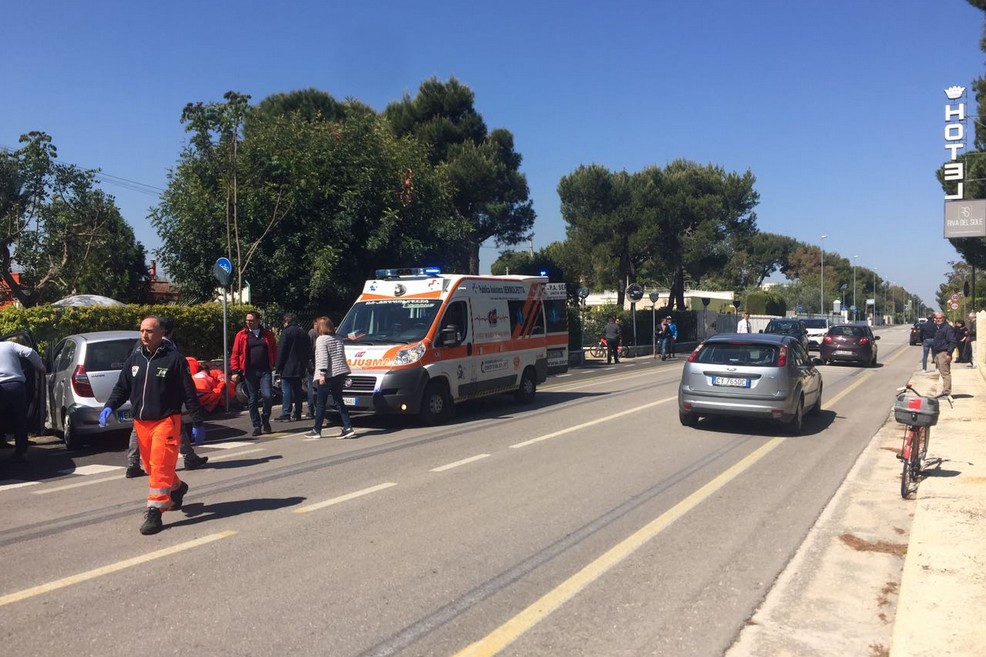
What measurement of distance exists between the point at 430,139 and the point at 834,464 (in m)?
26.3

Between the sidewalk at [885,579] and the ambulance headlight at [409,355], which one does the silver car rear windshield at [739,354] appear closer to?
the sidewalk at [885,579]

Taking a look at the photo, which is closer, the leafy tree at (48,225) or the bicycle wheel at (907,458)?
the bicycle wheel at (907,458)

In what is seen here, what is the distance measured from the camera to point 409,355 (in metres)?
12.2

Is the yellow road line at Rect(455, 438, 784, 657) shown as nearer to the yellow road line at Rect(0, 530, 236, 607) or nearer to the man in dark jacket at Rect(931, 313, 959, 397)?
the yellow road line at Rect(0, 530, 236, 607)

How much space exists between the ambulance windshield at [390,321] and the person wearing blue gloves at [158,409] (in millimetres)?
5922

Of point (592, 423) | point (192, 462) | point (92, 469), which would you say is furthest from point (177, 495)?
point (592, 423)

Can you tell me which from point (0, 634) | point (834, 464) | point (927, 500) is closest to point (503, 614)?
point (0, 634)

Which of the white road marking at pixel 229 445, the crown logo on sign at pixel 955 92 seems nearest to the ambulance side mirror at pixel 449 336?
the white road marking at pixel 229 445

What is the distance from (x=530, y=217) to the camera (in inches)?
1395

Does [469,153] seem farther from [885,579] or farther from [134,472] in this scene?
[885,579]

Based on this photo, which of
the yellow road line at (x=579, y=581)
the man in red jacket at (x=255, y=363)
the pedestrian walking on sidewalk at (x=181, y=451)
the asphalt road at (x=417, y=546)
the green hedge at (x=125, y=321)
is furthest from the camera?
the green hedge at (x=125, y=321)

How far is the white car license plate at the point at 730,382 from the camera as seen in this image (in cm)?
1152

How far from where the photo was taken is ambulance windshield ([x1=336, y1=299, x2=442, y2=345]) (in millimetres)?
12766

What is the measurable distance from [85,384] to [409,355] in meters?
4.54
